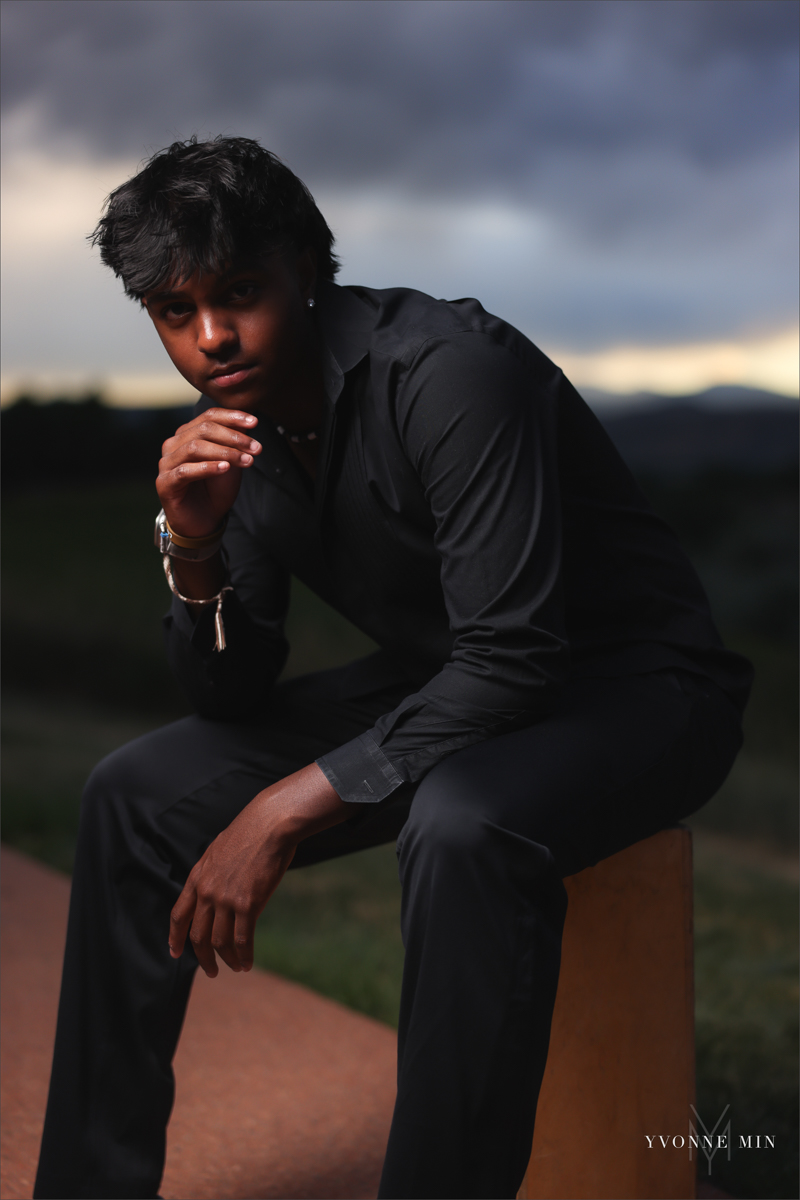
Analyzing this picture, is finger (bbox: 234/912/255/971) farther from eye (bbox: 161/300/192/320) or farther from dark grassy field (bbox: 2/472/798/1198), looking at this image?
dark grassy field (bbox: 2/472/798/1198)

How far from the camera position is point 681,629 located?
1536 mm

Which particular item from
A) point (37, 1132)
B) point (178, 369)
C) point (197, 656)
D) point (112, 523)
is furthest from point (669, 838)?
point (112, 523)

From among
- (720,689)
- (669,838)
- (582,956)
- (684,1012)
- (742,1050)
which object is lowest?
(742,1050)

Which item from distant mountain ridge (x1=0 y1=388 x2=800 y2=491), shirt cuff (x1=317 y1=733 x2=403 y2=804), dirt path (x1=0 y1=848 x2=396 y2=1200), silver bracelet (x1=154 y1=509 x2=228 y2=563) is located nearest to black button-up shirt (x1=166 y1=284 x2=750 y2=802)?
shirt cuff (x1=317 y1=733 x2=403 y2=804)

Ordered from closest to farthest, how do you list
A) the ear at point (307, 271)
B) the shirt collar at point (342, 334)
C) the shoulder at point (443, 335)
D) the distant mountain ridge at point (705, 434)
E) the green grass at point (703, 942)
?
1. the shoulder at point (443, 335)
2. the shirt collar at point (342, 334)
3. the ear at point (307, 271)
4. the green grass at point (703, 942)
5. the distant mountain ridge at point (705, 434)

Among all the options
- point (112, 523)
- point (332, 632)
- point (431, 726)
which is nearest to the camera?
point (431, 726)

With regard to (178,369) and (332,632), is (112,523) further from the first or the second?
(178,369)

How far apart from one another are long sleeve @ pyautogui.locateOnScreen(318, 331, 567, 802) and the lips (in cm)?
26

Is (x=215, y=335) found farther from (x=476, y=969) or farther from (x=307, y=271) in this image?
(x=476, y=969)

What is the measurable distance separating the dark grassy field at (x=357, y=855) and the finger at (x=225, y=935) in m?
0.96

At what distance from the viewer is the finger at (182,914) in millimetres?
1328

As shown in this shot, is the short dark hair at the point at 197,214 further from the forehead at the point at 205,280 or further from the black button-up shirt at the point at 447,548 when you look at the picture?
the black button-up shirt at the point at 447,548

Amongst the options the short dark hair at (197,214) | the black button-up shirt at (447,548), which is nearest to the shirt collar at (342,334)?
the black button-up shirt at (447,548)

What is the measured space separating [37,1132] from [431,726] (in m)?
1.14
